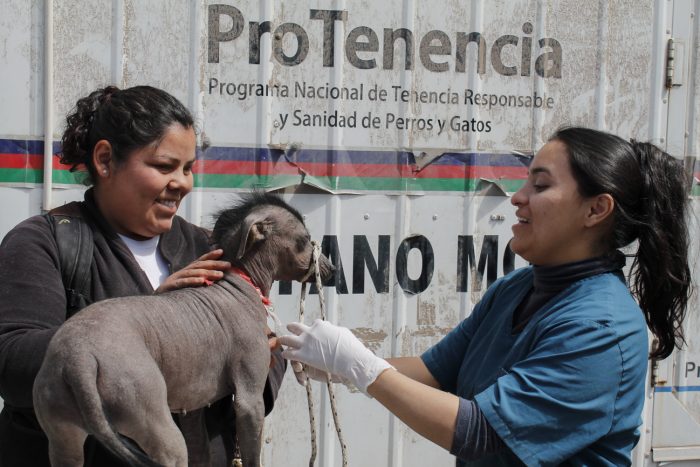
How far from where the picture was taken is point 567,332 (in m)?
2.27

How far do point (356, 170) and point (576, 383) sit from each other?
6.88 feet

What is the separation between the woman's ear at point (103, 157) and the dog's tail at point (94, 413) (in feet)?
2.39

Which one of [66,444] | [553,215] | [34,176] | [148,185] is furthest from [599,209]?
[34,176]

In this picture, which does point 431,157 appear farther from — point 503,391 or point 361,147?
point 503,391

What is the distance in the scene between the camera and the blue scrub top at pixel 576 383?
2.24 meters

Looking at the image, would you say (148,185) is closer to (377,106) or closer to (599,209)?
(599,209)

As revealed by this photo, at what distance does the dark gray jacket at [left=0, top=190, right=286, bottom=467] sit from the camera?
2361 millimetres

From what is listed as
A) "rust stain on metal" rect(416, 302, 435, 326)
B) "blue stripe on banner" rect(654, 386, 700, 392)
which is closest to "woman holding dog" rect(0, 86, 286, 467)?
"rust stain on metal" rect(416, 302, 435, 326)

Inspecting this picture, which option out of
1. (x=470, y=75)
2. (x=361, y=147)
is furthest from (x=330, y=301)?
(x=470, y=75)

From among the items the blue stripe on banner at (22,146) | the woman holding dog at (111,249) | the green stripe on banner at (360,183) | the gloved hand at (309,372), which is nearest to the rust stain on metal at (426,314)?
the green stripe on banner at (360,183)

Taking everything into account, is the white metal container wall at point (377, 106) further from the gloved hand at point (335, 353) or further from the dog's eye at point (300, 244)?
the gloved hand at point (335, 353)

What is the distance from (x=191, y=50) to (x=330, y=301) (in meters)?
1.26

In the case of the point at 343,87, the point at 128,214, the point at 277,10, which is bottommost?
the point at 128,214

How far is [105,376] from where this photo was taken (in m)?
2.12
